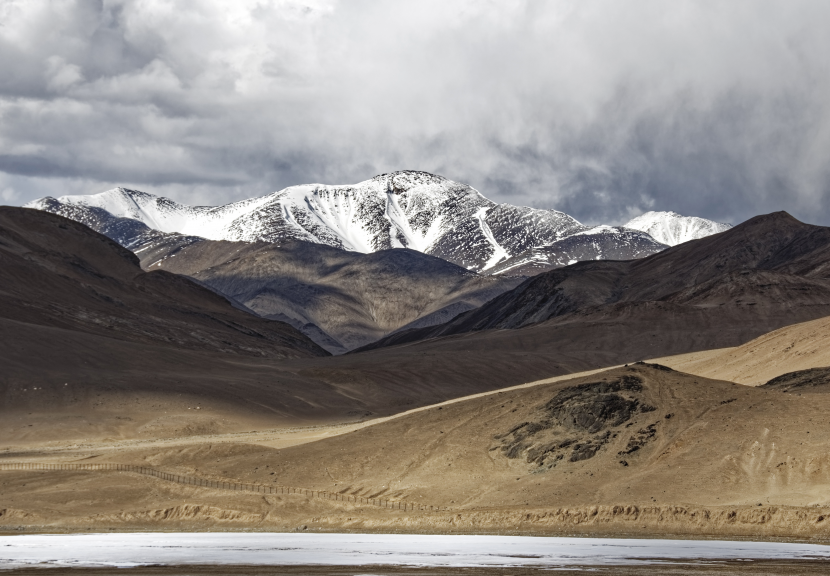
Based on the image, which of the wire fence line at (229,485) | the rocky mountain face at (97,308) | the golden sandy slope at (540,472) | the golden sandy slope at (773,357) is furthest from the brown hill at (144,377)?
the golden sandy slope at (773,357)

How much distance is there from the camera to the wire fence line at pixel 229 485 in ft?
168

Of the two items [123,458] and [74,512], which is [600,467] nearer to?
[74,512]

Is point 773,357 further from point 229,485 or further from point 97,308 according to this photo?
point 97,308

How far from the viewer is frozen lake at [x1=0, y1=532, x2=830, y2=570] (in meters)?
35.0

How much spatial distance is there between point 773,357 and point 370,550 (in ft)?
215

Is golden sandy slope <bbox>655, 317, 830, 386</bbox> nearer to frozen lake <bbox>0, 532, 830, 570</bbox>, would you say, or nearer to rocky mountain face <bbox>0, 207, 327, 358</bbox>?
frozen lake <bbox>0, 532, 830, 570</bbox>

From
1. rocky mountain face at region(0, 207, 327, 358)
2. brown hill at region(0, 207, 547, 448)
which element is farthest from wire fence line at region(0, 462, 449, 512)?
rocky mountain face at region(0, 207, 327, 358)

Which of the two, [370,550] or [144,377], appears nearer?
[370,550]

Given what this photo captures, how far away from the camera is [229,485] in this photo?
2200 inches

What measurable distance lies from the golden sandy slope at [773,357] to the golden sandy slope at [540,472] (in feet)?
108

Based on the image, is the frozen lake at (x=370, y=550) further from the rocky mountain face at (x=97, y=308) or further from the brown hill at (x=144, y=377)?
the rocky mountain face at (x=97, y=308)

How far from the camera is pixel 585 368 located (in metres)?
148

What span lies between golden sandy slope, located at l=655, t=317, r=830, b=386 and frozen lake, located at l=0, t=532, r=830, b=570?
166 ft

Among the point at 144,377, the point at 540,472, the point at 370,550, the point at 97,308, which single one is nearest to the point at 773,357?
the point at 540,472
